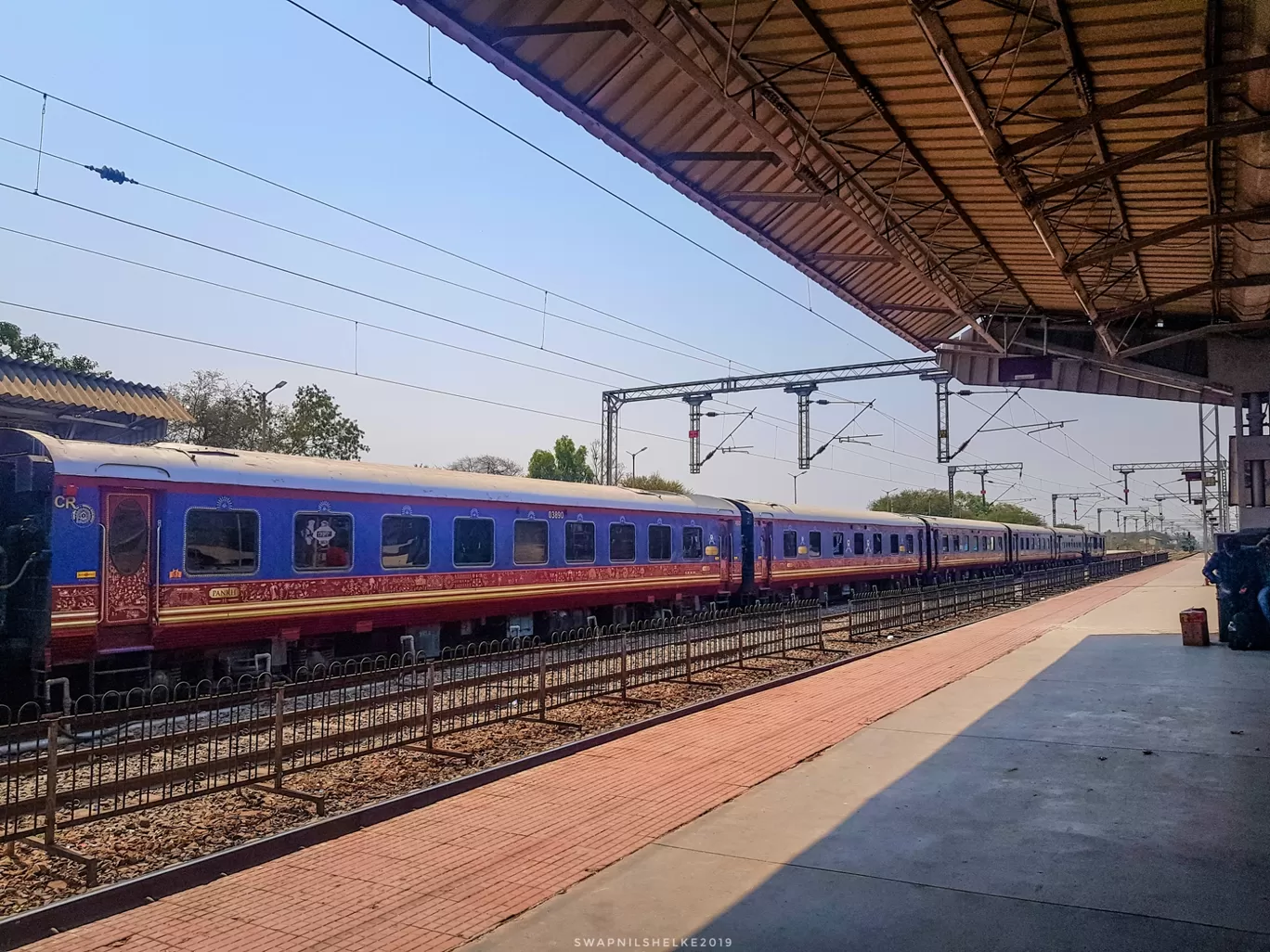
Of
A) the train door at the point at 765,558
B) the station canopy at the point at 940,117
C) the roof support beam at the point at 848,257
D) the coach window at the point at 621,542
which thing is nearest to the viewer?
the station canopy at the point at 940,117

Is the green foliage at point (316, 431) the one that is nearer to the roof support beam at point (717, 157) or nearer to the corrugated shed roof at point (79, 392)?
the corrugated shed roof at point (79, 392)

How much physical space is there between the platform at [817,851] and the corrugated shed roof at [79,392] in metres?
14.7

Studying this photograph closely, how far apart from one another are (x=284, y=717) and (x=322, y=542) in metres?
4.84

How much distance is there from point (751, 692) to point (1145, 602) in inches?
832

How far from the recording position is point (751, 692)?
11.4 meters

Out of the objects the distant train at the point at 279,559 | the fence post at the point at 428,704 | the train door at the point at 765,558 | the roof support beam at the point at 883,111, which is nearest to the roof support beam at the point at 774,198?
the roof support beam at the point at 883,111

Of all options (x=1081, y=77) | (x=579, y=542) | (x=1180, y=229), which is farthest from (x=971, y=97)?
(x=579, y=542)

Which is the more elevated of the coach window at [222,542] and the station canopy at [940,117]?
the station canopy at [940,117]

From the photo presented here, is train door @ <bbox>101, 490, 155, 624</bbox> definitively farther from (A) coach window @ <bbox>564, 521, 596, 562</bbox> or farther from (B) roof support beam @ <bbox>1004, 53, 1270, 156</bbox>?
(B) roof support beam @ <bbox>1004, 53, 1270, 156</bbox>

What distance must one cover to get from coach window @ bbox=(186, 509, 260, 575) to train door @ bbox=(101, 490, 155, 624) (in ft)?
1.58

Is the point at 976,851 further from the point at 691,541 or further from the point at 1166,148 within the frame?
the point at 691,541

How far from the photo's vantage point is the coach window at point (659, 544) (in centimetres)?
1936

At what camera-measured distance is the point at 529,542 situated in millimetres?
15922

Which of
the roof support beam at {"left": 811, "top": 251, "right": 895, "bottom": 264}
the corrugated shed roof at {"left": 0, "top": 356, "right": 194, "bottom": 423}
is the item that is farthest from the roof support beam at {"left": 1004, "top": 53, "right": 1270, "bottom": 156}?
the corrugated shed roof at {"left": 0, "top": 356, "right": 194, "bottom": 423}
